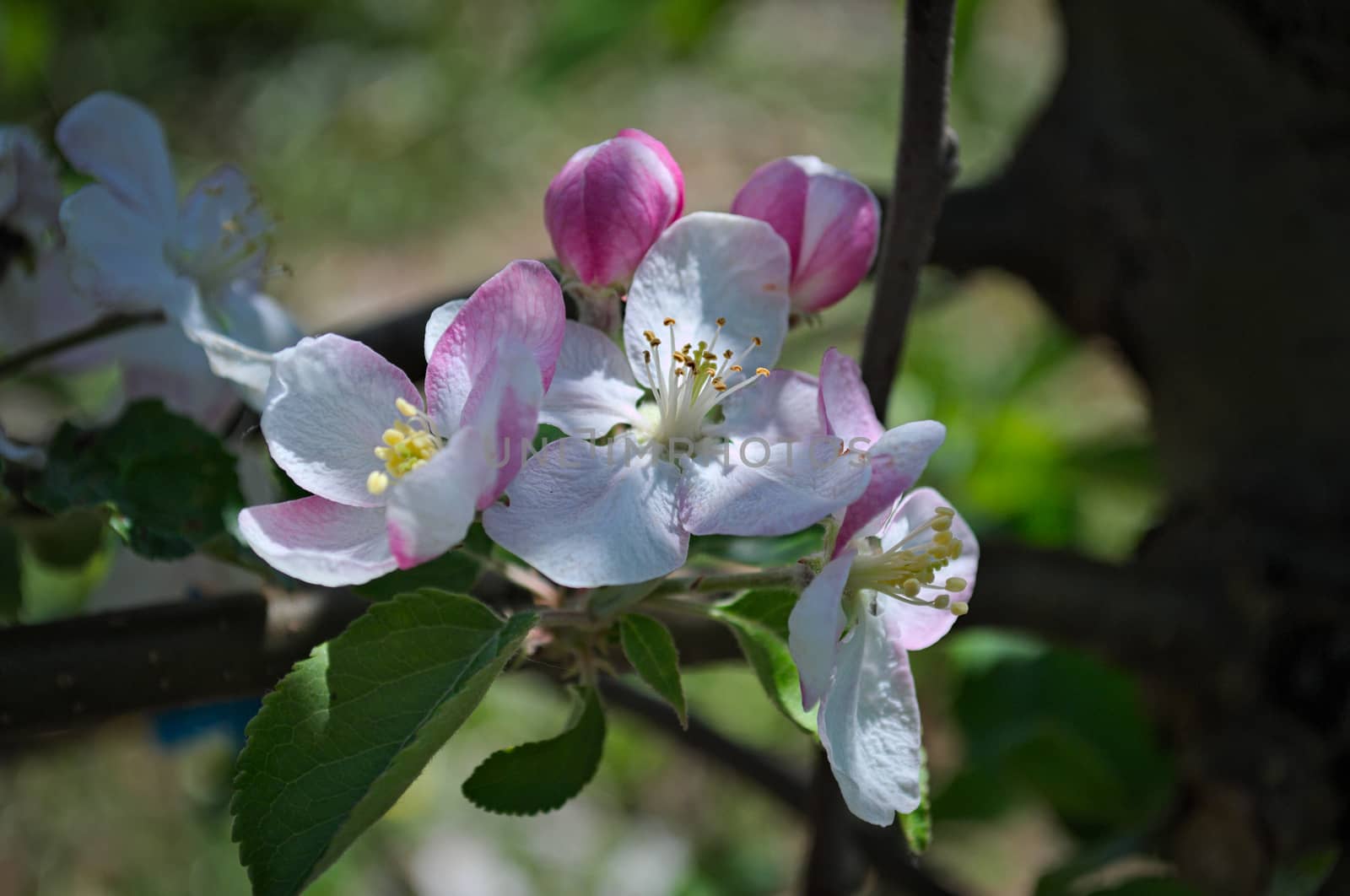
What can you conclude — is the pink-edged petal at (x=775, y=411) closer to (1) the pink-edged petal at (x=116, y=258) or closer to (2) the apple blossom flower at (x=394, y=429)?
(2) the apple blossom flower at (x=394, y=429)

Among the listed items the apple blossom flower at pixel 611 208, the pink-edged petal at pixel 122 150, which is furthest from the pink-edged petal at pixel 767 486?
the pink-edged petal at pixel 122 150

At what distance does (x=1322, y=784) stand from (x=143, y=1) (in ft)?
12.0

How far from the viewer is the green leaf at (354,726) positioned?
48 cm

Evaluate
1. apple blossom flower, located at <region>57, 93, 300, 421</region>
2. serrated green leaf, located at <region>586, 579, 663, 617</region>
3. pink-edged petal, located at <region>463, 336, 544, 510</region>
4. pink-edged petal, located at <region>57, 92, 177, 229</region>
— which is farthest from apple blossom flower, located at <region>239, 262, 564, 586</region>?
pink-edged petal, located at <region>57, 92, 177, 229</region>

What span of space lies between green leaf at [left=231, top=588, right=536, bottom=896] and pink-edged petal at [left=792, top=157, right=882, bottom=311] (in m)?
0.24

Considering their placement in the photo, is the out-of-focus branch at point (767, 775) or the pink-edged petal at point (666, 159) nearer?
the pink-edged petal at point (666, 159)

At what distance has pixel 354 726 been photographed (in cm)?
50

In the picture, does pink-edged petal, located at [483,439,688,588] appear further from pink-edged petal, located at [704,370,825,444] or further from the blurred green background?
the blurred green background

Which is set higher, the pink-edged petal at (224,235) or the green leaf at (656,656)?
the pink-edged petal at (224,235)

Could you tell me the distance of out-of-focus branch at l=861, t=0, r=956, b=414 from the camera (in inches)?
22.0

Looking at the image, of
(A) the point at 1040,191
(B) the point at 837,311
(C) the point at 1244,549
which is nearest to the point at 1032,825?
(B) the point at 837,311

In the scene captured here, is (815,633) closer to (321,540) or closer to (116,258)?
(321,540)

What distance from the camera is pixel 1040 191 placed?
1.13m

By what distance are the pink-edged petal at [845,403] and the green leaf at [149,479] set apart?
37 centimetres
